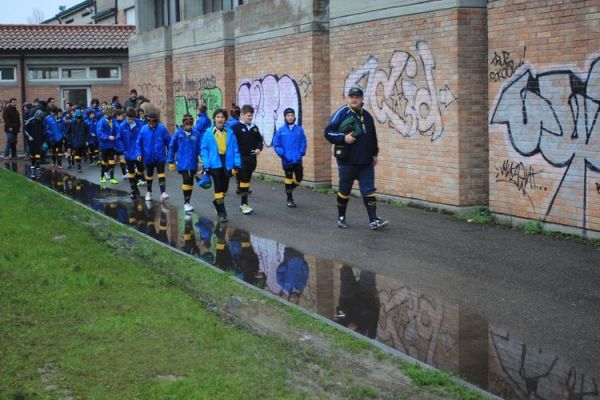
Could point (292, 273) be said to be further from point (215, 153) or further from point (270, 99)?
point (270, 99)

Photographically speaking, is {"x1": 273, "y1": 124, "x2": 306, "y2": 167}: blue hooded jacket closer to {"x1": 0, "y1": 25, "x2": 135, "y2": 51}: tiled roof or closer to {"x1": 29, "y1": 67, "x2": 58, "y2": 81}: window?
{"x1": 0, "y1": 25, "x2": 135, "y2": 51}: tiled roof

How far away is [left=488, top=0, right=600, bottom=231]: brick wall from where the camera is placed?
10.9 m

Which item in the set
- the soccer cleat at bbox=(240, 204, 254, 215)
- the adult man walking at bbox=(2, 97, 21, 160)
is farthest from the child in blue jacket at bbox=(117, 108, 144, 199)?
the adult man walking at bbox=(2, 97, 21, 160)

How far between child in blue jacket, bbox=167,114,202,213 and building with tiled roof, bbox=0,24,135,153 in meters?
20.0

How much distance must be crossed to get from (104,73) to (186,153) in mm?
21503

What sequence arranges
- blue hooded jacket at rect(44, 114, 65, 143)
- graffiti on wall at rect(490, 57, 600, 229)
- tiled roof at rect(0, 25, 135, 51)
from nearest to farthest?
graffiti on wall at rect(490, 57, 600, 229)
blue hooded jacket at rect(44, 114, 65, 143)
tiled roof at rect(0, 25, 135, 51)

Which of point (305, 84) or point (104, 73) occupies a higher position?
point (104, 73)

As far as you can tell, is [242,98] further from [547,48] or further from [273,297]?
[273,297]

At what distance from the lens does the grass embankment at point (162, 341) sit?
5867 mm

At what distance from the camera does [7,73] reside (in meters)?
33.3

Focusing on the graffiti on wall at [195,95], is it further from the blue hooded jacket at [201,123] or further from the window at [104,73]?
the window at [104,73]

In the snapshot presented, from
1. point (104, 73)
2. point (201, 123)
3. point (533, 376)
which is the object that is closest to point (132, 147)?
point (201, 123)

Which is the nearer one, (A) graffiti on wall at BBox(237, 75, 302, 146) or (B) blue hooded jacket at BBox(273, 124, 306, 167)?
(B) blue hooded jacket at BBox(273, 124, 306, 167)

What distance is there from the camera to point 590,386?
5.91 m
